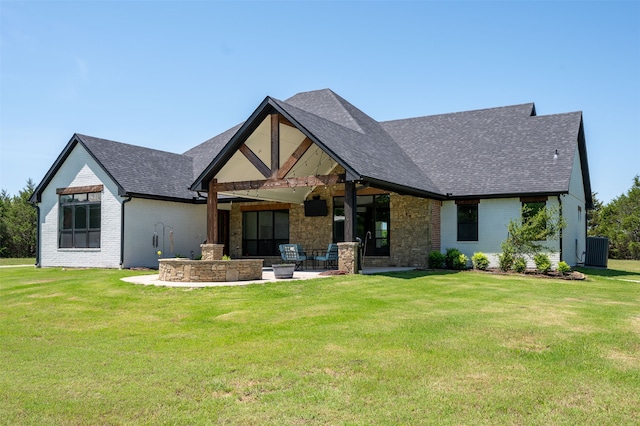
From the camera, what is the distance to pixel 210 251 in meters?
19.4

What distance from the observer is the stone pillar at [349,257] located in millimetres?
16703

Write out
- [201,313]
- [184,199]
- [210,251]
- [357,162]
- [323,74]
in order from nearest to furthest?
[201,313] → [357,162] → [210,251] → [184,199] → [323,74]

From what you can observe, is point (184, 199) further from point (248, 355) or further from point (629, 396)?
point (629, 396)

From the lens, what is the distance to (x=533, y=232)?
768 inches

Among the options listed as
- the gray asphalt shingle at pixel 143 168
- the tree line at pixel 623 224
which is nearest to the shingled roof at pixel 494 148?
the gray asphalt shingle at pixel 143 168

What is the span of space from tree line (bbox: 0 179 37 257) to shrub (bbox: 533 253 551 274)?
1412 inches

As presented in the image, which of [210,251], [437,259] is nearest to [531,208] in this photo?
[437,259]

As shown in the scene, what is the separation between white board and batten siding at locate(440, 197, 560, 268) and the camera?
69.1 ft

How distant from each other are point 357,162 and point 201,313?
26.5 feet

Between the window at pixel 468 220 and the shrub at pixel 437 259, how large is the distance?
1442mm

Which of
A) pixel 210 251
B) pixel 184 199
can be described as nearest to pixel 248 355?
pixel 210 251

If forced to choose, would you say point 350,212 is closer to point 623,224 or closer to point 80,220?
point 80,220

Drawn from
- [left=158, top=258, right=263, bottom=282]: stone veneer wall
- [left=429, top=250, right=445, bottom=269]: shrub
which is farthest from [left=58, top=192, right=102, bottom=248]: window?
[left=429, top=250, right=445, bottom=269]: shrub

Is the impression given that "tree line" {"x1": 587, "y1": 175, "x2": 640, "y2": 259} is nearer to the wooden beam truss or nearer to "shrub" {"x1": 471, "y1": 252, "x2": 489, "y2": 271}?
"shrub" {"x1": 471, "y1": 252, "x2": 489, "y2": 271}
